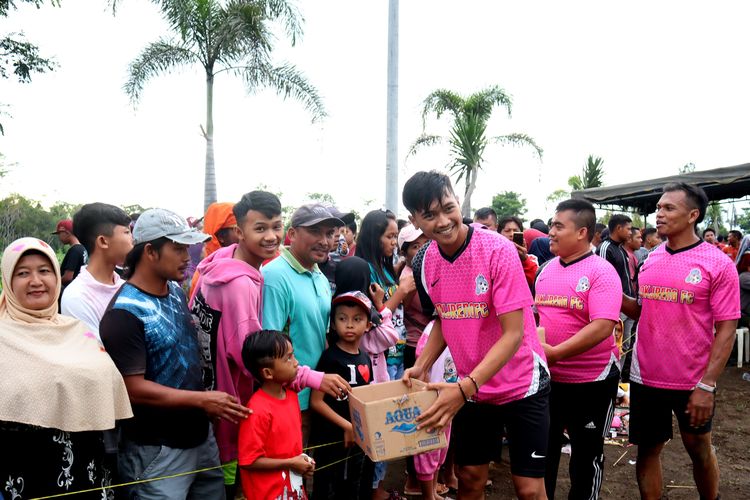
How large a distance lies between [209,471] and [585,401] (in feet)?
7.80

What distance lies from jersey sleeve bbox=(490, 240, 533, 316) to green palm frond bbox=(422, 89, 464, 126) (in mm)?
15299

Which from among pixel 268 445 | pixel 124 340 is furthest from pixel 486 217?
pixel 124 340

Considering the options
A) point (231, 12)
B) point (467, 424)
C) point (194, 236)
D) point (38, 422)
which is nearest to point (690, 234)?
point (467, 424)

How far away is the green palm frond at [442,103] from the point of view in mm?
17125

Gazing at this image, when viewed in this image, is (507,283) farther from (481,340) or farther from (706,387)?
(706,387)

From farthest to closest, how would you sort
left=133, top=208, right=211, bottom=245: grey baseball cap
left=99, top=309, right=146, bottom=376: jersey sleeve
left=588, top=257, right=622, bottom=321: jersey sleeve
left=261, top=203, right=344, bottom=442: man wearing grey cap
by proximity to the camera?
left=588, top=257, right=622, bottom=321: jersey sleeve → left=261, top=203, right=344, bottom=442: man wearing grey cap → left=133, top=208, right=211, bottom=245: grey baseball cap → left=99, top=309, right=146, bottom=376: jersey sleeve

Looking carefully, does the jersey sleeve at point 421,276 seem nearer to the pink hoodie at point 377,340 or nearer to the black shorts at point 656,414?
the pink hoodie at point 377,340

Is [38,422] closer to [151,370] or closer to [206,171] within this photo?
[151,370]

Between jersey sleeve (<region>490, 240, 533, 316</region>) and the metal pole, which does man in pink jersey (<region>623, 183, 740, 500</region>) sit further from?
the metal pole

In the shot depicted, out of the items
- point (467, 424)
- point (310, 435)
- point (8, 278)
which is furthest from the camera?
point (310, 435)

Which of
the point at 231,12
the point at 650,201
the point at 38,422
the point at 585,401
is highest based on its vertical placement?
the point at 231,12

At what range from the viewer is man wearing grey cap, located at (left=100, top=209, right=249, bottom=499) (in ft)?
7.47

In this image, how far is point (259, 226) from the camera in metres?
2.89

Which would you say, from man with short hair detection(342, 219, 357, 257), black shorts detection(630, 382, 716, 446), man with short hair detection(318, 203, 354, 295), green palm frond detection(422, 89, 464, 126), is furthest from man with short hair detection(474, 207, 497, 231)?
green palm frond detection(422, 89, 464, 126)
